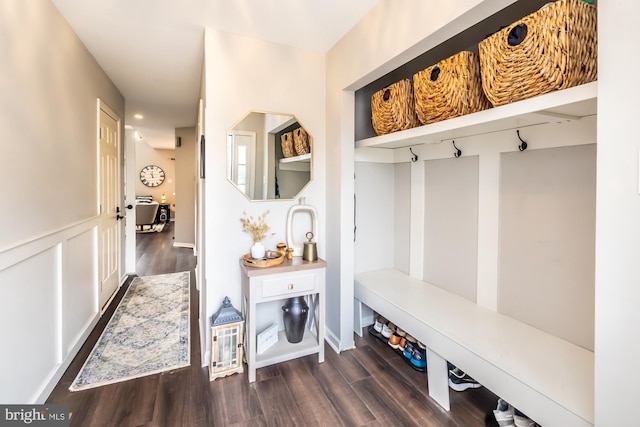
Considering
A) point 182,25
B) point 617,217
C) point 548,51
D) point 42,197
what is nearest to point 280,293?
point 42,197

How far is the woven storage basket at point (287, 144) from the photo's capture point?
7.68 feet

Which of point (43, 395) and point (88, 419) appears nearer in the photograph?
point (88, 419)

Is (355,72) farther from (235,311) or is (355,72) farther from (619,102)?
(235,311)

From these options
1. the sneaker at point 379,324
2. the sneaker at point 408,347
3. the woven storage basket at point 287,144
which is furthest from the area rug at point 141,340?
the woven storage basket at point 287,144

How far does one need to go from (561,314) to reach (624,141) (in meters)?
1.07

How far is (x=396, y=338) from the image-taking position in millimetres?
2227

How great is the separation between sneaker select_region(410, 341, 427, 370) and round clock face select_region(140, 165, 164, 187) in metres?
10.6

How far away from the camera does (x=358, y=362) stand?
83.5 inches

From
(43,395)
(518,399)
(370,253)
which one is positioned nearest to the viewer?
(518,399)

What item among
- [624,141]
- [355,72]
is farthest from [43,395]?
[624,141]

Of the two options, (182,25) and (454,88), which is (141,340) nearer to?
(182,25)

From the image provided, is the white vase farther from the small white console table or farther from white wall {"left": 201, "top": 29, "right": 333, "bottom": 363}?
white wall {"left": 201, "top": 29, "right": 333, "bottom": 363}

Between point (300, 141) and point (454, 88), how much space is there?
1.21 m

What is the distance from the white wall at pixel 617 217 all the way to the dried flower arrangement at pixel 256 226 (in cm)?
179
